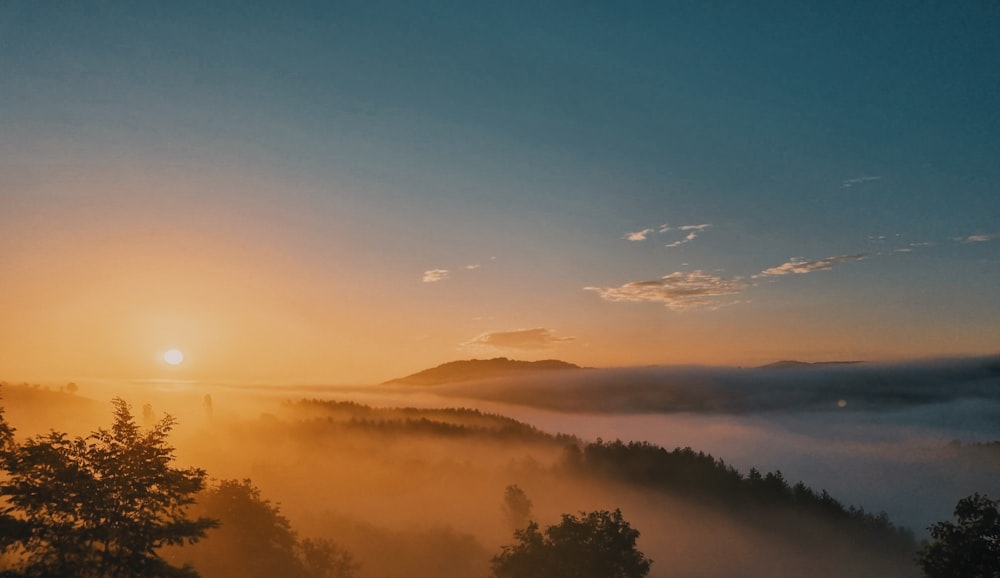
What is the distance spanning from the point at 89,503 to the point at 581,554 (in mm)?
A: 31740

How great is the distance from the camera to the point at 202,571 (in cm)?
4631

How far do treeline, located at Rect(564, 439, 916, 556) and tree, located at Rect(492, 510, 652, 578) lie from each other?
4474 inches

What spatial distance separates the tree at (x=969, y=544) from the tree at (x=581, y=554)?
1904cm

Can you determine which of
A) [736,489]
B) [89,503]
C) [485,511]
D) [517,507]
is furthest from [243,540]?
[736,489]

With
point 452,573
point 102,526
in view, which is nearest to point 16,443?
point 102,526

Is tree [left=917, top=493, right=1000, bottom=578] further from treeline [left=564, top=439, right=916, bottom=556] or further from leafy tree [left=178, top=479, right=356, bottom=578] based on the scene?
treeline [left=564, top=439, right=916, bottom=556]

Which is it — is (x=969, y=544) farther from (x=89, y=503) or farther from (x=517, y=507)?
(x=517, y=507)

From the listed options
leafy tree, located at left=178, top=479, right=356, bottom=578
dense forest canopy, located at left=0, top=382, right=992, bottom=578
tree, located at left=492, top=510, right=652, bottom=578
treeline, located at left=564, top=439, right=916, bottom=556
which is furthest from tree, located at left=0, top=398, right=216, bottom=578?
treeline, located at left=564, top=439, right=916, bottom=556

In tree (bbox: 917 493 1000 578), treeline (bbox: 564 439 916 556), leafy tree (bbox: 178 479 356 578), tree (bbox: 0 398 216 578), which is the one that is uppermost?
tree (bbox: 0 398 216 578)

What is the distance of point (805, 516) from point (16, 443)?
5938 inches

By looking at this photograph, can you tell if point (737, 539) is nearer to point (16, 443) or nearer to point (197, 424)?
point (16, 443)

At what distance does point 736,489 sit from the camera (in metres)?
141

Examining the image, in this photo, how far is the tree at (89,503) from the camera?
1731 cm

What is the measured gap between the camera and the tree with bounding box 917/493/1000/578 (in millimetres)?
22312
